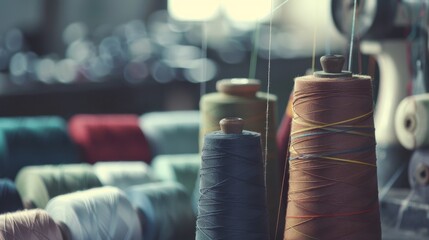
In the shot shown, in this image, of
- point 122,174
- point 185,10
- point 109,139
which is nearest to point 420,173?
point 122,174

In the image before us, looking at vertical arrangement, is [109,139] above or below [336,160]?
below

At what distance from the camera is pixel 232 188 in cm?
191

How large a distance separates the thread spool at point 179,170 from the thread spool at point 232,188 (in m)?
0.85

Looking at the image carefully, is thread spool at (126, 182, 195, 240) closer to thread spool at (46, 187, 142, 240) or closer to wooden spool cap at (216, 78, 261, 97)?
thread spool at (46, 187, 142, 240)

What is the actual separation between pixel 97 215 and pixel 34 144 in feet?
3.45

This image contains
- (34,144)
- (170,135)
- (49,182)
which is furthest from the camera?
(170,135)

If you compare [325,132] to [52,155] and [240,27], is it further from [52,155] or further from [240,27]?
[240,27]

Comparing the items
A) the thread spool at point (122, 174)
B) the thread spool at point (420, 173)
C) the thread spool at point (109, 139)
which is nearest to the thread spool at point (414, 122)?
the thread spool at point (420, 173)

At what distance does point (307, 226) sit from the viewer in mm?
1947

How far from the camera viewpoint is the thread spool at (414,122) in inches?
103

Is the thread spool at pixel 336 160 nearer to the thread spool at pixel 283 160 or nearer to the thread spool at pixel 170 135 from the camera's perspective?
the thread spool at pixel 283 160

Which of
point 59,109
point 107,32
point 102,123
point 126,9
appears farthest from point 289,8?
point 102,123

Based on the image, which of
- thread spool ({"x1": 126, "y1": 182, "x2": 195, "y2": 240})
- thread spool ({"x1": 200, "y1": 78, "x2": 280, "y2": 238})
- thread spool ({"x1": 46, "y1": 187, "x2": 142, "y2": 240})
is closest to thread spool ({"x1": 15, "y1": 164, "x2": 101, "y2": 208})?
thread spool ({"x1": 126, "y1": 182, "x2": 195, "y2": 240})

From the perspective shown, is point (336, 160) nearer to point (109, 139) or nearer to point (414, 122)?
point (414, 122)
